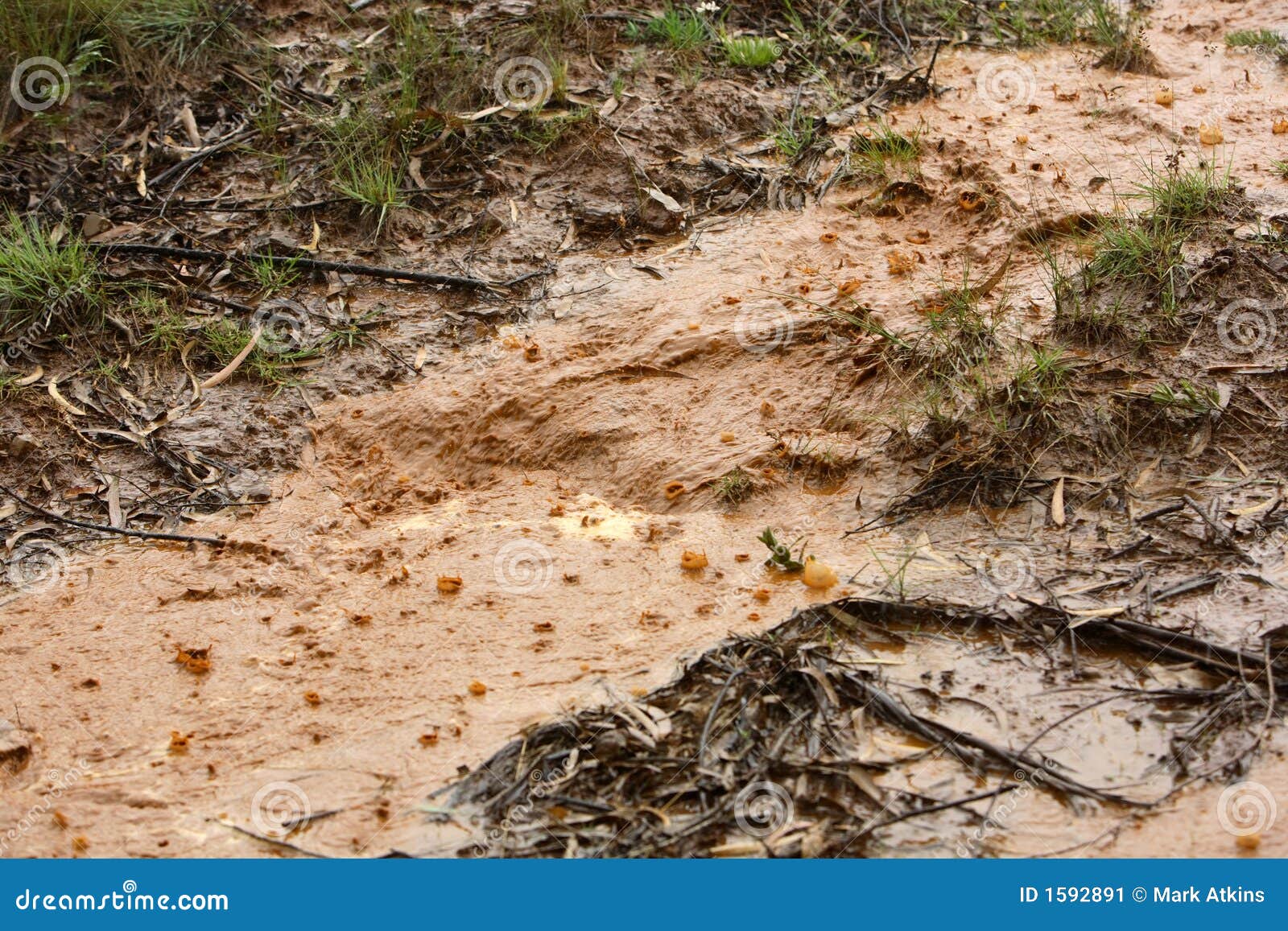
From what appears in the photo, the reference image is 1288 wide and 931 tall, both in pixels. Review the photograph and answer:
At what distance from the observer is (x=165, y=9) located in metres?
5.79
